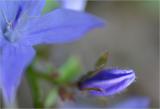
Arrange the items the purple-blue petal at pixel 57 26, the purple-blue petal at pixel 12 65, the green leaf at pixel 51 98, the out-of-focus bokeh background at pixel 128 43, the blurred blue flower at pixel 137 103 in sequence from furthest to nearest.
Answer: the out-of-focus bokeh background at pixel 128 43 → the blurred blue flower at pixel 137 103 → the green leaf at pixel 51 98 → the purple-blue petal at pixel 57 26 → the purple-blue petal at pixel 12 65

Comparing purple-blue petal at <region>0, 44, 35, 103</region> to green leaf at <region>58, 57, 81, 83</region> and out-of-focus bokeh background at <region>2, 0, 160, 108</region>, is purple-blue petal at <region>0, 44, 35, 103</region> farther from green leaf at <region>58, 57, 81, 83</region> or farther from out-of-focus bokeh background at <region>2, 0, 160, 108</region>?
out-of-focus bokeh background at <region>2, 0, 160, 108</region>

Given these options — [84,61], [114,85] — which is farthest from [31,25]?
[84,61]

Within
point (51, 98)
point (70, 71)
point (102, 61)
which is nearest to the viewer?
point (102, 61)

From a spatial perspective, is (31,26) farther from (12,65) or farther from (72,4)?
(72,4)

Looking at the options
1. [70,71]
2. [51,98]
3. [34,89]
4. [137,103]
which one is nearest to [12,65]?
[34,89]

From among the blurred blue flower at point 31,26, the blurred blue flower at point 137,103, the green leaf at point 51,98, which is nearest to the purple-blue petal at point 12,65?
the blurred blue flower at point 31,26

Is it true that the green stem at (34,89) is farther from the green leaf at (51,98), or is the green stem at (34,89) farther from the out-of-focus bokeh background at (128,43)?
the out-of-focus bokeh background at (128,43)

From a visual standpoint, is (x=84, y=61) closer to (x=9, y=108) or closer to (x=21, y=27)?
(x=9, y=108)

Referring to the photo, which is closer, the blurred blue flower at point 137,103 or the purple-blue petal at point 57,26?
the purple-blue petal at point 57,26
